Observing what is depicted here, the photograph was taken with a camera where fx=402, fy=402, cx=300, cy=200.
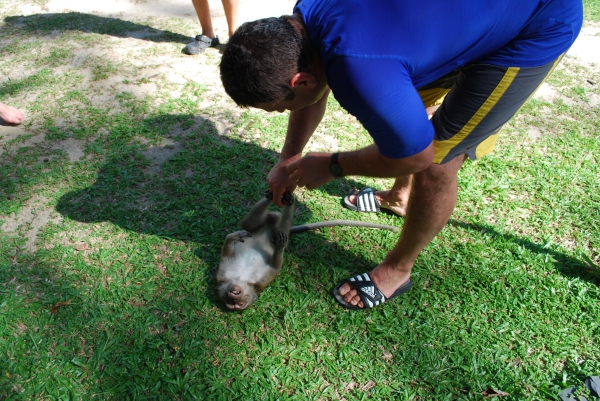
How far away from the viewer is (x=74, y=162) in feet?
11.2

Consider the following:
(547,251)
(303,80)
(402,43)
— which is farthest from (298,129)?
→ (547,251)

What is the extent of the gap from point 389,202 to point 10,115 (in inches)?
136

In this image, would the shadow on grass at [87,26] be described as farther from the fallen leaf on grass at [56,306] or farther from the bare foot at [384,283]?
the bare foot at [384,283]

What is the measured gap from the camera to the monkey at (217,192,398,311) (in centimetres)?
239

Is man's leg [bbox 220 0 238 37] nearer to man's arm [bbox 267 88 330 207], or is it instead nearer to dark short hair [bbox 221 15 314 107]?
man's arm [bbox 267 88 330 207]

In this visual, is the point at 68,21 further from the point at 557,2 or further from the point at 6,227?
the point at 557,2

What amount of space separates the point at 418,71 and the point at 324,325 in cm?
153

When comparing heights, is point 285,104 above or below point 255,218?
above

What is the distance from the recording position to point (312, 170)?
1.92m

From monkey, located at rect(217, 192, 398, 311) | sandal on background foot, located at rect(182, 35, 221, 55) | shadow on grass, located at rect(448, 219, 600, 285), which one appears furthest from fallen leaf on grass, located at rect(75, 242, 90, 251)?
sandal on background foot, located at rect(182, 35, 221, 55)

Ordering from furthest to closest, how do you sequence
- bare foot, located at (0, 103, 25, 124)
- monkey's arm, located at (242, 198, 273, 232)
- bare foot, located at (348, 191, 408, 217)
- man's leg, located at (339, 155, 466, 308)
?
bare foot, located at (0, 103, 25, 124) < bare foot, located at (348, 191, 408, 217) < monkey's arm, located at (242, 198, 273, 232) < man's leg, located at (339, 155, 466, 308)

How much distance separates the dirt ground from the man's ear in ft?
7.13

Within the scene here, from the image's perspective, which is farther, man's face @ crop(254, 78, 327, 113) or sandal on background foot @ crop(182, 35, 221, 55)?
sandal on background foot @ crop(182, 35, 221, 55)

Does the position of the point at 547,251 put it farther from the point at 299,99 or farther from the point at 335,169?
the point at 299,99
